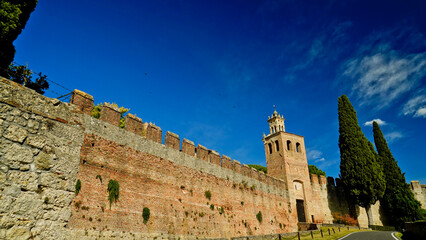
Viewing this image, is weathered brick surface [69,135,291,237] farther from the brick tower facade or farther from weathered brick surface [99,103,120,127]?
the brick tower facade

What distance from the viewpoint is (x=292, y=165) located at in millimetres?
29250

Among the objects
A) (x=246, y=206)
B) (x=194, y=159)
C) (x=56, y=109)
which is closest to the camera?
(x=56, y=109)

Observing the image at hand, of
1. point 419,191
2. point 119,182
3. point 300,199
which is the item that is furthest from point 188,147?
point 419,191

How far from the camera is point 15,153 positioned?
11.3 feet

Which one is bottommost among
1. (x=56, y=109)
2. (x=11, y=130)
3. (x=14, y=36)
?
(x=11, y=130)

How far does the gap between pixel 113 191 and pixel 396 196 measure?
3277 cm

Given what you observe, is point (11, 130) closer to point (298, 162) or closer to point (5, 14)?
point (5, 14)

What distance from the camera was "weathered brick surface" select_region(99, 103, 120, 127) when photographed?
12877 mm

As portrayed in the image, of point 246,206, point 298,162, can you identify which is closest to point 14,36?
point 246,206

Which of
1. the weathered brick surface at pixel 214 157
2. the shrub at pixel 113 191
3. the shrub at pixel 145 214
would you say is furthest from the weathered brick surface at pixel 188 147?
the shrub at pixel 113 191

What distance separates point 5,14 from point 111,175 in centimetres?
902

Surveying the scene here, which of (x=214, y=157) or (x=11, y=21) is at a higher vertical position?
(x=11, y=21)

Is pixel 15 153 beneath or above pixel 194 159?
beneath

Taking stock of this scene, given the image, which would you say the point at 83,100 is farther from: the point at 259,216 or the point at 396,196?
the point at 396,196
